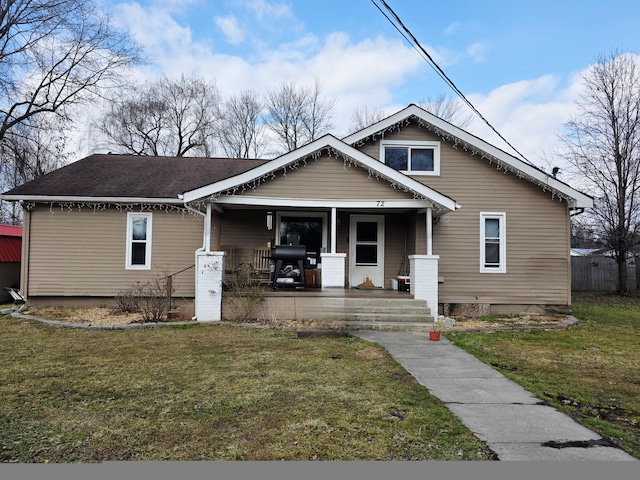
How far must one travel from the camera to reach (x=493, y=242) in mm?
11414

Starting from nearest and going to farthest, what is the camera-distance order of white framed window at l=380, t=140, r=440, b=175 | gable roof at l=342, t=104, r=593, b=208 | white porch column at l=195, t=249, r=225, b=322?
white porch column at l=195, t=249, r=225, b=322 → gable roof at l=342, t=104, r=593, b=208 → white framed window at l=380, t=140, r=440, b=175

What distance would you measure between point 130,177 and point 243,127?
2355 centimetres

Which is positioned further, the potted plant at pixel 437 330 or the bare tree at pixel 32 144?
the bare tree at pixel 32 144

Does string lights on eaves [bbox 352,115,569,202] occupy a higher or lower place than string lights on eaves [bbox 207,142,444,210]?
higher

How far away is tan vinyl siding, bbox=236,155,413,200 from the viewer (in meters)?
9.79

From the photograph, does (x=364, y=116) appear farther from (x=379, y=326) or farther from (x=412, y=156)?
(x=379, y=326)

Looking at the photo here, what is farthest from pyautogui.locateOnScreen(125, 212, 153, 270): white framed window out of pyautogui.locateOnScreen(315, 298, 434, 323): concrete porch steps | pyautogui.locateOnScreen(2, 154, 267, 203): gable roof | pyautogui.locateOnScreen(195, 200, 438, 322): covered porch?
pyautogui.locateOnScreen(315, 298, 434, 323): concrete porch steps

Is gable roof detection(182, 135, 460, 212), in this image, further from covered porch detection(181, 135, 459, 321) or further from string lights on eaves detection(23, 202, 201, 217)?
string lights on eaves detection(23, 202, 201, 217)

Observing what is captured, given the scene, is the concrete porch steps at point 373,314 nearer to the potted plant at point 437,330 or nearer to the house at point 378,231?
the potted plant at point 437,330

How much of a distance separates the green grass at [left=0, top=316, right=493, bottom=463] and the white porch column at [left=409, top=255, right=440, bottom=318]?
3.00 metres

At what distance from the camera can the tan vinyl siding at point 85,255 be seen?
11.4 m

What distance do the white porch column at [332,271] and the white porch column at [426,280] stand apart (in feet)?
5.75

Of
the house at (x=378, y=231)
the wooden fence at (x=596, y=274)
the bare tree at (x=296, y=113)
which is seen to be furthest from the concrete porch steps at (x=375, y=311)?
the bare tree at (x=296, y=113)

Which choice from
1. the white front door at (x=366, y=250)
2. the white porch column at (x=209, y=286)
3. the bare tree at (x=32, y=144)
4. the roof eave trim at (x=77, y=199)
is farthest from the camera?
the bare tree at (x=32, y=144)
